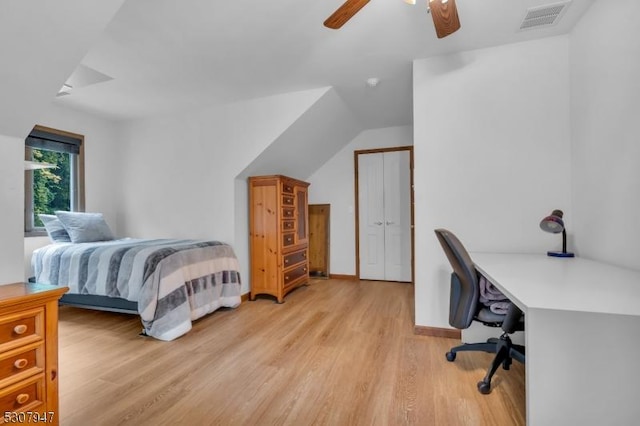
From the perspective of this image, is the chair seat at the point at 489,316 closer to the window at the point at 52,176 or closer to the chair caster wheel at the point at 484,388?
the chair caster wheel at the point at 484,388

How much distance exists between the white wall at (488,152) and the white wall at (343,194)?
6.54ft

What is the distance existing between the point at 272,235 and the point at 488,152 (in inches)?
92.4

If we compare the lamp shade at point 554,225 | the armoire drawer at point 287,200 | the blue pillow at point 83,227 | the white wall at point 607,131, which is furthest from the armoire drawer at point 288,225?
the white wall at point 607,131

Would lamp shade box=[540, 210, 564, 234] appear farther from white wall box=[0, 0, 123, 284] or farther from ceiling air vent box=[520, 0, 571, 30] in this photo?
white wall box=[0, 0, 123, 284]

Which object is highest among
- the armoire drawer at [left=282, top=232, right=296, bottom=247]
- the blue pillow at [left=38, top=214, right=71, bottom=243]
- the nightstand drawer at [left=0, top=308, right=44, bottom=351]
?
the blue pillow at [left=38, top=214, right=71, bottom=243]

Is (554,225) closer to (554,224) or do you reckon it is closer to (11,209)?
(554,224)

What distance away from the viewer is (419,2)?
180 centimetres

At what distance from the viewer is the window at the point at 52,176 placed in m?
3.20

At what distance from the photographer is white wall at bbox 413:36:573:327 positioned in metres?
2.21

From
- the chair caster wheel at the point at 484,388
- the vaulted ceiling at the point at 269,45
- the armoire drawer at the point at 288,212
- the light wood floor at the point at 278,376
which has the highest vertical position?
the vaulted ceiling at the point at 269,45

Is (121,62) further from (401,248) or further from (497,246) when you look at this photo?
(401,248)

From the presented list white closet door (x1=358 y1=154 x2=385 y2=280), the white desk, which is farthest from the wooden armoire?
the white desk

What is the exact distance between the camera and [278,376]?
1794 mm

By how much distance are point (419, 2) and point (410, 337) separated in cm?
242
